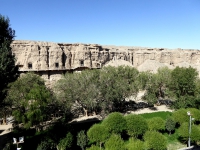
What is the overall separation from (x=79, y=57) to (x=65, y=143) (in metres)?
42.9

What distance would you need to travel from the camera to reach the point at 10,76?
1552 centimetres

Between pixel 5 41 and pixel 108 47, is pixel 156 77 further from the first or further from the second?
pixel 108 47

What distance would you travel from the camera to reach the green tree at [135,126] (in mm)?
19633

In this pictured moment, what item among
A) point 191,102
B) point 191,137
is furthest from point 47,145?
point 191,102

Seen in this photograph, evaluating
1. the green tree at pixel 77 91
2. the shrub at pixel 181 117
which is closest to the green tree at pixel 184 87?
the shrub at pixel 181 117

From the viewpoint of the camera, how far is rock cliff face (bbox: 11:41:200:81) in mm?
52062

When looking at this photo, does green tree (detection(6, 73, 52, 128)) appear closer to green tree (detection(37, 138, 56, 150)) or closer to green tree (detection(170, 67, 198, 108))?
green tree (detection(37, 138, 56, 150))

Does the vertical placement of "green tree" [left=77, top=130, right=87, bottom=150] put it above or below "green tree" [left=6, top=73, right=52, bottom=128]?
below

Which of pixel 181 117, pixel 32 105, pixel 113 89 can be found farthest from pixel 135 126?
pixel 32 105

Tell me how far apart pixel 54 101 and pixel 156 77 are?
19.3 metres

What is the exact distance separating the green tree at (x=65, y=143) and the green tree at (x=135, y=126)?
19.4ft

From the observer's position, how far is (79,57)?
58.6 m

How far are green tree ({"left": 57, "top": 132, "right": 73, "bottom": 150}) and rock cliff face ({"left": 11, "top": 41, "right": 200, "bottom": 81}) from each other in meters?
26.9

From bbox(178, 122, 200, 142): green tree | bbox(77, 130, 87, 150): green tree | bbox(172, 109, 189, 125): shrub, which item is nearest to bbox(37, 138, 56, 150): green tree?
bbox(77, 130, 87, 150): green tree
